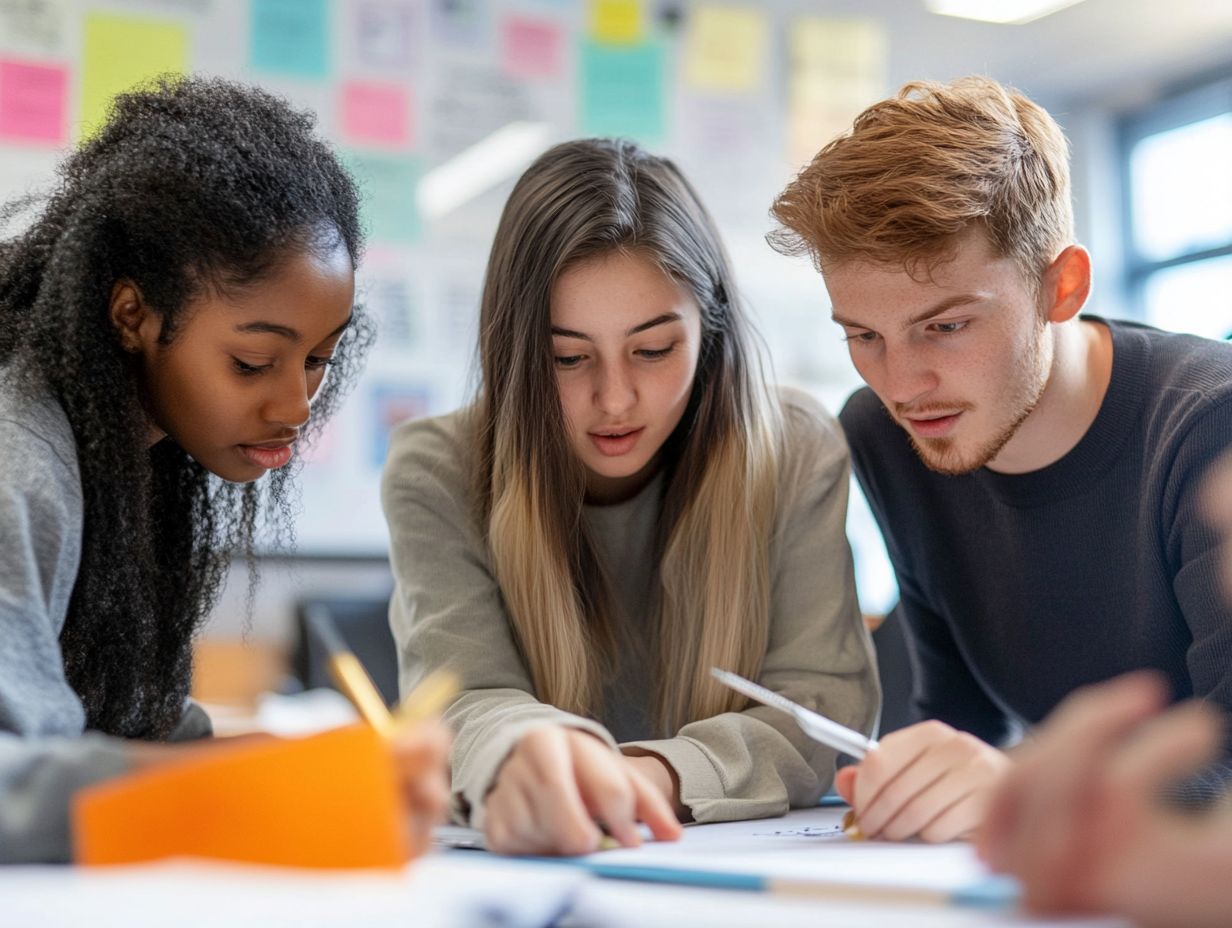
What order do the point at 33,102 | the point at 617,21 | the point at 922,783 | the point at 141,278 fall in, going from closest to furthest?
the point at 922,783 < the point at 141,278 < the point at 33,102 < the point at 617,21

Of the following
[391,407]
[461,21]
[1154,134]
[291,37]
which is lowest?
[391,407]

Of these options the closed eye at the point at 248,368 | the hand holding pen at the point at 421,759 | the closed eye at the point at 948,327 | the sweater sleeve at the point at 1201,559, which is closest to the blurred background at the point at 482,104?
the closed eye at the point at 248,368

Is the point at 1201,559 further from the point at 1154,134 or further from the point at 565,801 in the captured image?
the point at 1154,134

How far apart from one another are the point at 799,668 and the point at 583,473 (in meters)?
0.28

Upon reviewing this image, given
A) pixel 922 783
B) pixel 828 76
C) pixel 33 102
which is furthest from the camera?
pixel 828 76

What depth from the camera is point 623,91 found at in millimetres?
3180

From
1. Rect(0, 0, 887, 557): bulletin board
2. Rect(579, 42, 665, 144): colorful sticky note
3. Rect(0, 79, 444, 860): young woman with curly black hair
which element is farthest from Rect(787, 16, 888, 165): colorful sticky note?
Rect(0, 79, 444, 860): young woman with curly black hair

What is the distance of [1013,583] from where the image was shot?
48.8 inches

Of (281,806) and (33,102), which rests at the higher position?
(33,102)

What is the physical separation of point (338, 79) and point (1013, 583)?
7.05ft

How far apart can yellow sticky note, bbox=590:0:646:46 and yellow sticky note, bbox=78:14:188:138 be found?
101cm

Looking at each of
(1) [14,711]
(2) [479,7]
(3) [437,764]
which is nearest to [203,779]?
(3) [437,764]

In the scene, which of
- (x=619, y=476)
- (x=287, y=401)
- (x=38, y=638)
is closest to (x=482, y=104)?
(x=619, y=476)

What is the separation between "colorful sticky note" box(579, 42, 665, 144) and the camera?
3143mm
